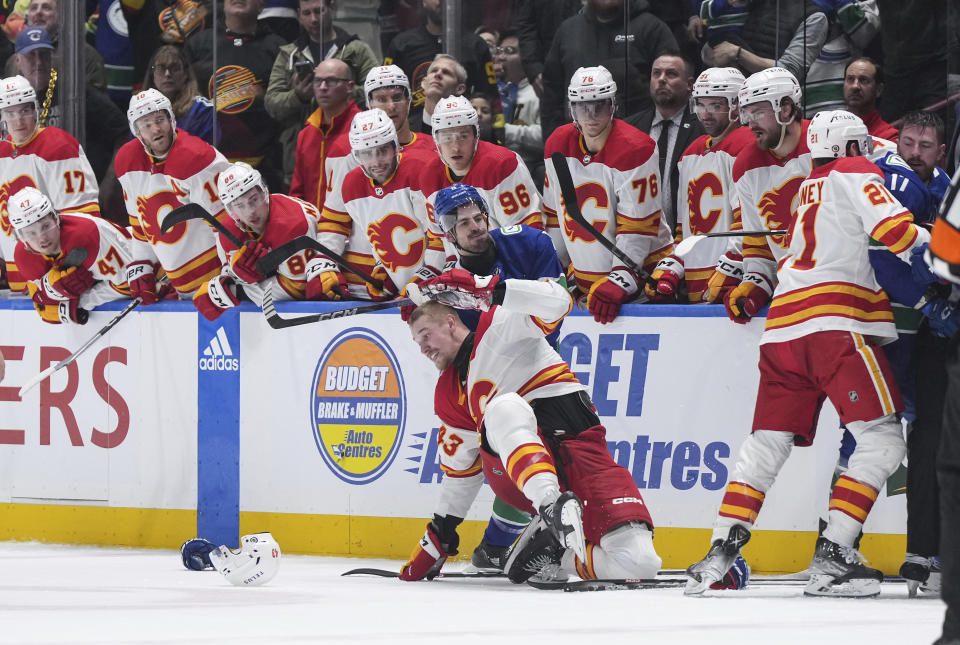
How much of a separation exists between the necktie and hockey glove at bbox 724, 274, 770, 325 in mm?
920

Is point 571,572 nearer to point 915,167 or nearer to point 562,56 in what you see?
point 915,167

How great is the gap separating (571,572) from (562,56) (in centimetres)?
258

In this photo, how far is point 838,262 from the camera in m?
4.56

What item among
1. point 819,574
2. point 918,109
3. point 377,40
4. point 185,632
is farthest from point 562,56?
point 185,632

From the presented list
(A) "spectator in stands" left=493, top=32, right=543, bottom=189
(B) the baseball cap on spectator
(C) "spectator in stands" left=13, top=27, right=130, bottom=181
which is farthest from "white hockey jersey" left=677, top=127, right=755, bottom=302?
(B) the baseball cap on spectator

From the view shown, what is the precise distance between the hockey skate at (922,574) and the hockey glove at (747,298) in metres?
1.08

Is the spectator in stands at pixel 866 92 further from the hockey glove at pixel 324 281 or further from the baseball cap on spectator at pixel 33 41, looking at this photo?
the baseball cap on spectator at pixel 33 41


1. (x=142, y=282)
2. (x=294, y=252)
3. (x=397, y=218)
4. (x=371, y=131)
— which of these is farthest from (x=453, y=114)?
(x=142, y=282)

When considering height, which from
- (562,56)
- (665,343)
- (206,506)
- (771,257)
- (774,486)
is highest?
(562,56)

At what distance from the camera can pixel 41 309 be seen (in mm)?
6695

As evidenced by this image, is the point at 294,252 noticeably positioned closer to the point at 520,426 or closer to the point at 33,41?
the point at 520,426

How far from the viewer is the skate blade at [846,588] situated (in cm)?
441

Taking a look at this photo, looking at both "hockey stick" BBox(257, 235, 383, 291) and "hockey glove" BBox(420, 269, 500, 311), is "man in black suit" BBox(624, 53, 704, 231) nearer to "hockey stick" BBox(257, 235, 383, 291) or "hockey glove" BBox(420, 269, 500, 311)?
"hockey stick" BBox(257, 235, 383, 291)

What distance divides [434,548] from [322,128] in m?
2.46
